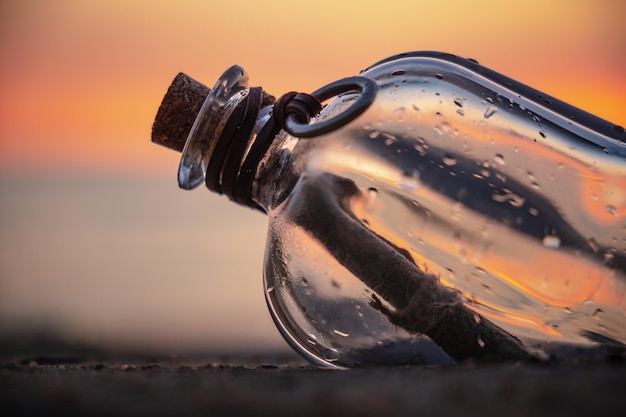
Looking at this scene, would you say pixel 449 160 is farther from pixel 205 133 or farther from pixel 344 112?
pixel 205 133

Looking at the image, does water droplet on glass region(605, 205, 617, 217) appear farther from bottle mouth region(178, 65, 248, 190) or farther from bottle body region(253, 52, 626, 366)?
bottle mouth region(178, 65, 248, 190)

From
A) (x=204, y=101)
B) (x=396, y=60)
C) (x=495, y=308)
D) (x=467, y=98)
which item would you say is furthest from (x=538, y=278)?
(x=204, y=101)

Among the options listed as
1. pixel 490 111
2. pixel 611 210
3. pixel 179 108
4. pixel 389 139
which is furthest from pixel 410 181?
pixel 179 108

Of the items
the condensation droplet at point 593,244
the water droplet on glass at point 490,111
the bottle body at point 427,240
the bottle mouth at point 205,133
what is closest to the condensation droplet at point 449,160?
the bottle body at point 427,240

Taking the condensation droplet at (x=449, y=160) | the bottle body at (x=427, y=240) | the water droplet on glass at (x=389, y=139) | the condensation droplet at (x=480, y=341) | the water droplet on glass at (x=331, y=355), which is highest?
the water droplet on glass at (x=389, y=139)

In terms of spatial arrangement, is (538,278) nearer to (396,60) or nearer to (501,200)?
(501,200)

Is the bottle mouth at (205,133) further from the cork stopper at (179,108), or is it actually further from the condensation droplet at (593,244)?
the condensation droplet at (593,244)
